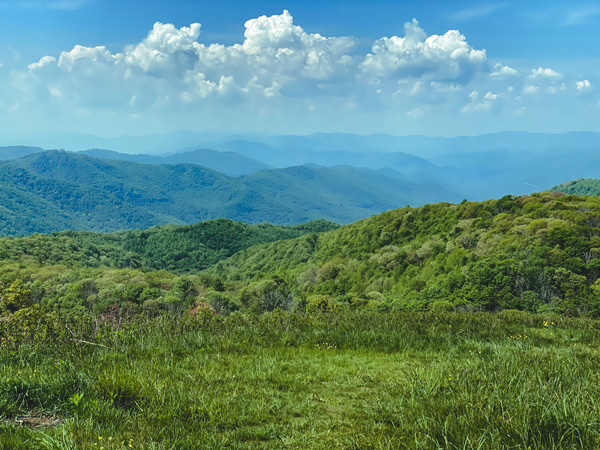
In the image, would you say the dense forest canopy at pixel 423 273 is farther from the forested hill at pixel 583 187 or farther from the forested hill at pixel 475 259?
the forested hill at pixel 583 187

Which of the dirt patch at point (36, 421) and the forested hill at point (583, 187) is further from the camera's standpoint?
the forested hill at point (583, 187)

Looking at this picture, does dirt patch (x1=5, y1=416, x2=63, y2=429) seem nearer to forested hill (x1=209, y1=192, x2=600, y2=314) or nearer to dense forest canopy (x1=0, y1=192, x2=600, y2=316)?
dense forest canopy (x1=0, y1=192, x2=600, y2=316)

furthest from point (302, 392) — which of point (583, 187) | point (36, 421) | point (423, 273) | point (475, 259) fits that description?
point (583, 187)

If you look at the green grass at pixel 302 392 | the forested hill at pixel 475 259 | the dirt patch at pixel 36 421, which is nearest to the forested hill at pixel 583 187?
the forested hill at pixel 475 259

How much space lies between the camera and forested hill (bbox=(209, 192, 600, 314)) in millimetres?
32031

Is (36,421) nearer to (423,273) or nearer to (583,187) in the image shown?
(423,273)

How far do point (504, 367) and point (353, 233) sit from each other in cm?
9932

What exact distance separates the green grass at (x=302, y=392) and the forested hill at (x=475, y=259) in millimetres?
16610

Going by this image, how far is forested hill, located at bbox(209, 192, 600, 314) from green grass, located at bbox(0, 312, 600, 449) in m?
16.6

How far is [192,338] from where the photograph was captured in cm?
673

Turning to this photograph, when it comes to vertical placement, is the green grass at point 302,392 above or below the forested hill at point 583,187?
below

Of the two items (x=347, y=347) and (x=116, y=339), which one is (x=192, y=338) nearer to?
(x=116, y=339)

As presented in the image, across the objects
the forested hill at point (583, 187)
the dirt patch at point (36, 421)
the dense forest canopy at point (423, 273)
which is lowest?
the dense forest canopy at point (423, 273)

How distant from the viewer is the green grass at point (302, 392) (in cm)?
328
